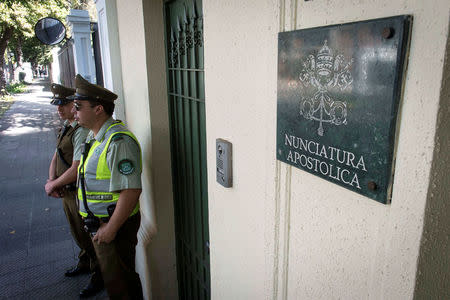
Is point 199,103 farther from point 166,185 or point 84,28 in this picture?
point 84,28

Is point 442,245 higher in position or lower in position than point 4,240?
higher

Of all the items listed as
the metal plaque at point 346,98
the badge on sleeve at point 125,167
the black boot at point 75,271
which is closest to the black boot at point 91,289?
the black boot at point 75,271

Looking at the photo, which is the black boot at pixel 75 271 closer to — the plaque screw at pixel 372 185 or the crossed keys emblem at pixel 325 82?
the crossed keys emblem at pixel 325 82

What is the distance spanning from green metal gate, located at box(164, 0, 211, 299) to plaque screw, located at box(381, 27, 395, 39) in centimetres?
142

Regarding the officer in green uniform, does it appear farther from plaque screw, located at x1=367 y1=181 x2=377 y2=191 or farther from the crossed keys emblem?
plaque screw, located at x1=367 y1=181 x2=377 y2=191

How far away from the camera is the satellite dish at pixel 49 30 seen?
260 inches

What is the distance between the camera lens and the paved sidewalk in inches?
149

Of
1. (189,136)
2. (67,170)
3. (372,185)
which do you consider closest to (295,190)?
(372,185)

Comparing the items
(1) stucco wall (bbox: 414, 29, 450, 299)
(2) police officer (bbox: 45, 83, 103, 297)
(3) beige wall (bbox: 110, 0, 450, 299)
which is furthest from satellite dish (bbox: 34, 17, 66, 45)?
(1) stucco wall (bbox: 414, 29, 450, 299)

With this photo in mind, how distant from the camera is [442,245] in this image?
0.83 metres

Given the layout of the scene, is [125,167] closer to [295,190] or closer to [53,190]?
[53,190]

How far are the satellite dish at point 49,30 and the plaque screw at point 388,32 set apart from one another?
7278mm

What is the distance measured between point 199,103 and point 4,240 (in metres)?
4.11

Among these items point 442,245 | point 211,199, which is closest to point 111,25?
point 211,199
